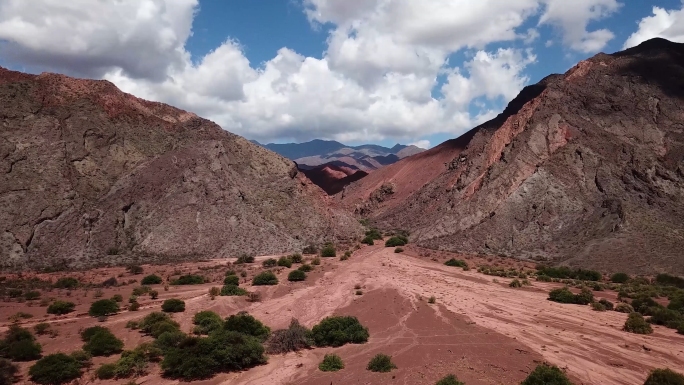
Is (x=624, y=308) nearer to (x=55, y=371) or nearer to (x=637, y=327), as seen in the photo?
(x=637, y=327)

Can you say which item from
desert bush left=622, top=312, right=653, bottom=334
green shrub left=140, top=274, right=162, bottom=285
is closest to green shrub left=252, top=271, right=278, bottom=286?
green shrub left=140, top=274, right=162, bottom=285

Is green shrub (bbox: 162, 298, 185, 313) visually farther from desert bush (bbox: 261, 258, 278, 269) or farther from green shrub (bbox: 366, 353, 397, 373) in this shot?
desert bush (bbox: 261, 258, 278, 269)

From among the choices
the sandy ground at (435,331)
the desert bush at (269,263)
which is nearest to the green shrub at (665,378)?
the sandy ground at (435,331)

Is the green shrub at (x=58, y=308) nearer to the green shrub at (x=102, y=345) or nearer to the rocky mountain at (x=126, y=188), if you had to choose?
the green shrub at (x=102, y=345)

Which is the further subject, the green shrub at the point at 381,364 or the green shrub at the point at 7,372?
the green shrub at the point at 381,364

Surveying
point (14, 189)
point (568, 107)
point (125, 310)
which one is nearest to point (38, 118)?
point (14, 189)

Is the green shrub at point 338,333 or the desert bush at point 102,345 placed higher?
the desert bush at point 102,345

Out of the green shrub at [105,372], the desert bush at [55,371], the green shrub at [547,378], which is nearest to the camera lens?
the green shrub at [547,378]

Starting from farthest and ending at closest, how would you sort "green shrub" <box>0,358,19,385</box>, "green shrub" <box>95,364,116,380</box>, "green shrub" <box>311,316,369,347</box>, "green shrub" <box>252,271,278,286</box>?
1. "green shrub" <box>252,271,278,286</box>
2. "green shrub" <box>311,316,369,347</box>
3. "green shrub" <box>95,364,116,380</box>
4. "green shrub" <box>0,358,19,385</box>
